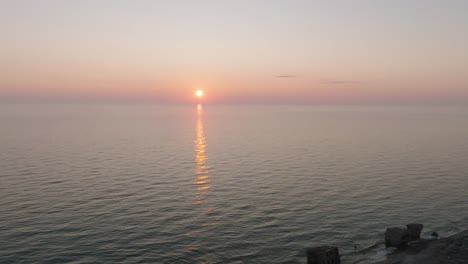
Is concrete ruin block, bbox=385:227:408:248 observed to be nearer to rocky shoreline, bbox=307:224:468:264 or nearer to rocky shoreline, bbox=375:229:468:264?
rocky shoreline, bbox=307:224:468:264

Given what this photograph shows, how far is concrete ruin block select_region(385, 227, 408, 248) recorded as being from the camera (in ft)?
140

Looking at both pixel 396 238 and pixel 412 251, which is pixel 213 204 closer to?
pixel 396 238

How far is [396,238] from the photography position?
42781 mm

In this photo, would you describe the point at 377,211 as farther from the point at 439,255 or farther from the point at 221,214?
the point at 221,214

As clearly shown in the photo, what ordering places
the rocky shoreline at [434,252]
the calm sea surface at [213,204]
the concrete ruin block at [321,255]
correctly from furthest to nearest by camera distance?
the calm sea surface at [213,204] → the rocky shoreline at [434,252] → the concrete ruin block at [321,255]

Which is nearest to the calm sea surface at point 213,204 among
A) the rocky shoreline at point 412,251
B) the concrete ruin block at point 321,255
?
the rocky shoreline at point 412,251

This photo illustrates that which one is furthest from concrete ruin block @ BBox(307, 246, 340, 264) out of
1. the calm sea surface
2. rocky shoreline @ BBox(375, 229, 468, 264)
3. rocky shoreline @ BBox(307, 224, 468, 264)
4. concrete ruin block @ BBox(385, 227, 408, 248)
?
concrete ruin block @ BBox(385, 227, 408, 248)

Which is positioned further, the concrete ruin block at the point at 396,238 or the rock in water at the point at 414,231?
the rock in water at the point at 414,231

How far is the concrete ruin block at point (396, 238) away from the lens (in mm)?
42781

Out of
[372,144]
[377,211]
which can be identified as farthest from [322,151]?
[377,211]

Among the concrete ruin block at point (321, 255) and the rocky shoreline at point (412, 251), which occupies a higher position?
the concrete ruin block at point (321, 255)

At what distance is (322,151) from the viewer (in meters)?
122

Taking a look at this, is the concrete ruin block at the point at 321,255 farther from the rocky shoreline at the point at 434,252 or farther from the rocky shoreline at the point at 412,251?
the rocky shoreline at the point at 434,252

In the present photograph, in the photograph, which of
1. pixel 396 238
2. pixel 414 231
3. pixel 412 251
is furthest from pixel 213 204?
pixel 412 251
